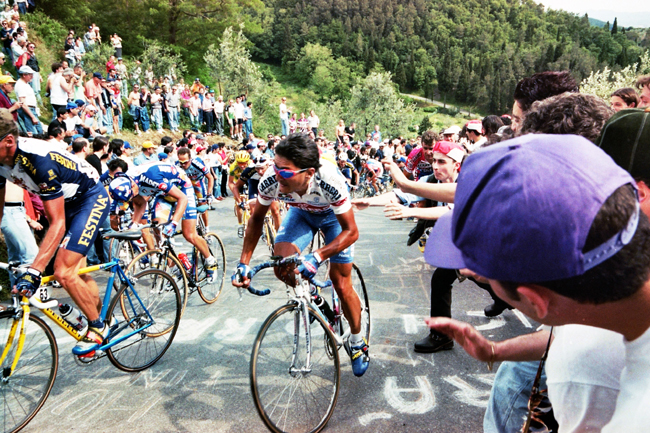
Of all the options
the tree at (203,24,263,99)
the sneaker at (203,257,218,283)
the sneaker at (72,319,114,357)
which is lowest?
the sneaker at (203,257,218,283)

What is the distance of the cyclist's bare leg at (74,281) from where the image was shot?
334 cm

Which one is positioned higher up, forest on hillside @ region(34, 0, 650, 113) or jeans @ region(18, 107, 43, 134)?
forest on hillside @ region(34, 0, 650, 113)

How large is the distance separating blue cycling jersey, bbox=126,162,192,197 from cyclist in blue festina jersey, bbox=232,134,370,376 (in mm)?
2234

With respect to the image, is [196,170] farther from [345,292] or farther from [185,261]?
[345,292]

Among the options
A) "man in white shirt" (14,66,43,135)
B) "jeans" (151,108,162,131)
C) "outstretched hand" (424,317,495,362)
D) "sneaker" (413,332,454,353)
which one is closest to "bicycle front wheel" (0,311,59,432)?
"outstretched hand" (424,317,495,362)

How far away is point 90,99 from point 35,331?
494 inches

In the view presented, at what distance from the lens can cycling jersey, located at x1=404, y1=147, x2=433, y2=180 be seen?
707 cm

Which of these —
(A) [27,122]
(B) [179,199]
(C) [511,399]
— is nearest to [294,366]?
(C) [511,399]

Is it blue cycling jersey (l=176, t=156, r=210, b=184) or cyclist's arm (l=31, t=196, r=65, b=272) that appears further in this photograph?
blue cycling jersey (l=176, t=156, r=210, b=184)

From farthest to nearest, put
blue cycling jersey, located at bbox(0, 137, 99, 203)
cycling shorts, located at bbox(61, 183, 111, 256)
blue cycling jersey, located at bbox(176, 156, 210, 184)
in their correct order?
1. blue cycling jersey, located at bbox(176, 156, 210, 184)
2. cycling shorts, located at bbox(61, 183, 111, 256)
3. blue cycling jersey, located at bbox(0, 137, 99, 203)

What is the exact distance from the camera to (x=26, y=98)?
32.2 ft

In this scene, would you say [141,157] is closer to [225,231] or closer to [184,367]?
[225,231]

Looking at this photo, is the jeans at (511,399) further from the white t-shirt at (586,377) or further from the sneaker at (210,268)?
the sneaker at (210,268)

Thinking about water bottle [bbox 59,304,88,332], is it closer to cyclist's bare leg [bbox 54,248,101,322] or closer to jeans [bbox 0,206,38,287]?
cyclist's bare leg [bbox 54,248,101,322]
